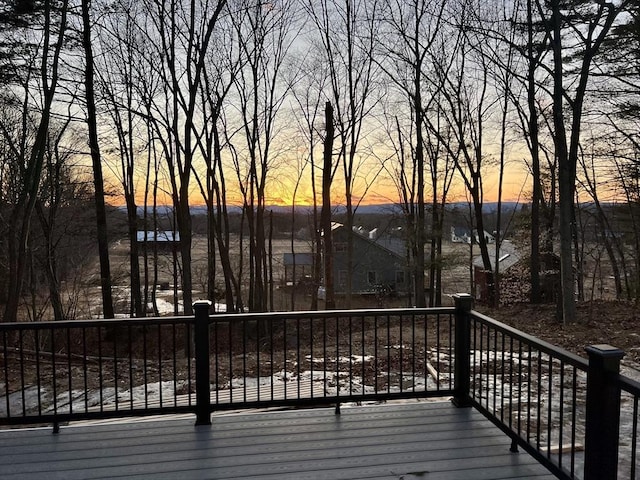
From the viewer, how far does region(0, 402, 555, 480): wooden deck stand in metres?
2.60

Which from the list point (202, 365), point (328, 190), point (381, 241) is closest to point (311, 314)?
point (202, 365)

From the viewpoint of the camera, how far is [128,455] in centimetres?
281

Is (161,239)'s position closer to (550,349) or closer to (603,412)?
(550,349)

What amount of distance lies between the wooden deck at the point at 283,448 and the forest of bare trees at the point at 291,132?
22.0ft

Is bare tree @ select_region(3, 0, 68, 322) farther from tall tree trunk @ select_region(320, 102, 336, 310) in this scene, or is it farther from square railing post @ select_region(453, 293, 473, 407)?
square railing post @ select_region(453, 293, 473, 407)

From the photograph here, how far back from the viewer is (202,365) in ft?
10.7

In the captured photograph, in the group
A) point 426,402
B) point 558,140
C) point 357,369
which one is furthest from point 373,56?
point 426,402

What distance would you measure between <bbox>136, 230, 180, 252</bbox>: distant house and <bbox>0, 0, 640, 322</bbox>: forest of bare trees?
0.40 metres

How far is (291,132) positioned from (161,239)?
8.41 metres

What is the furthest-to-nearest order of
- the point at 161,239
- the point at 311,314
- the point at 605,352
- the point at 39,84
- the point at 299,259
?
the point at 299,259 → the point at 161,239 → the point at 39,84 → the point at 311,314 → the point at 605,352

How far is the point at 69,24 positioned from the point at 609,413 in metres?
10.3

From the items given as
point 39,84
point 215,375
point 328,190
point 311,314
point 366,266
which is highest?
point 39,84

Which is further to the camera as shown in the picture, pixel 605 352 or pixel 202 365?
pixel 202 365

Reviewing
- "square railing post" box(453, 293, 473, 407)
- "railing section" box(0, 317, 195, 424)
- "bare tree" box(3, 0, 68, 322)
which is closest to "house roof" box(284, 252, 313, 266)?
"railing section" box(0, 317, 195, 424)
